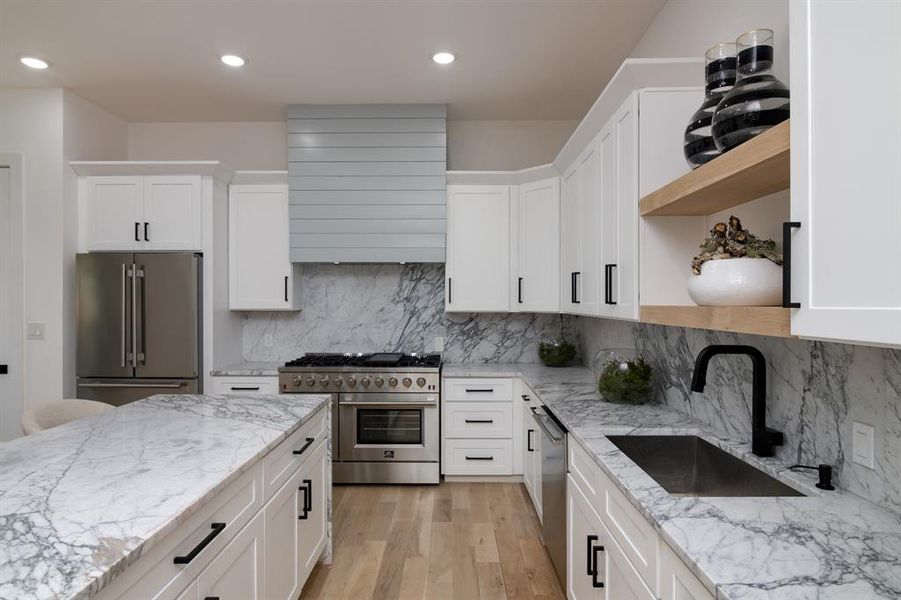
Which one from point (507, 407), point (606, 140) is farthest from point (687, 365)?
point (507, 407)

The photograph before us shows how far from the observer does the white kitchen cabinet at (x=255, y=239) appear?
400 cm

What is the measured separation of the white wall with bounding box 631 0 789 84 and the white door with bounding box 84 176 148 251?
369 centimetres

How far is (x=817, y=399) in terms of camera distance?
1.50m

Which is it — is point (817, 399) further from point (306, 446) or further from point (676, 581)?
point (306, 446)

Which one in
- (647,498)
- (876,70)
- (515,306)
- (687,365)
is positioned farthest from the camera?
(515,306)

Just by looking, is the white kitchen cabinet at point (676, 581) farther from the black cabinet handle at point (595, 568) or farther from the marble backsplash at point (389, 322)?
the marble backsplash at point (389, 322)

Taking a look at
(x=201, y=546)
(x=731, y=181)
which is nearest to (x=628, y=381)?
(x=731, y=181)

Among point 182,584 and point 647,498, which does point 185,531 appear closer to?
point 182,584

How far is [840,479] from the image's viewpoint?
1400 mm

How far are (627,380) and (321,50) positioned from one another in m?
2.62

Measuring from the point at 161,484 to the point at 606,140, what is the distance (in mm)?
2298

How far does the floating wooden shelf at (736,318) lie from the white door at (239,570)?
5.11 ft

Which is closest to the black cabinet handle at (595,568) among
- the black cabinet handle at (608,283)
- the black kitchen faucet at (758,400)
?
the black kitchen faucet at (758,400)

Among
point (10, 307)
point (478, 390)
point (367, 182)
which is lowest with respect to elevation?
point (478, 390)
